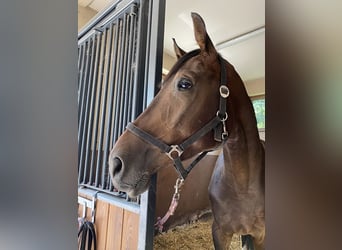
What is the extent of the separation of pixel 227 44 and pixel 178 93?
0.39 meters

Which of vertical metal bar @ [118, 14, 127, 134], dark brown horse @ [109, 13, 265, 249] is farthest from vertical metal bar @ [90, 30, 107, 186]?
dark brown horse @ [109, 13, 265, 249]

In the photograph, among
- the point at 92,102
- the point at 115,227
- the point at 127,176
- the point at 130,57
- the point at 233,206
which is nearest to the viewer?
the point at 127,176

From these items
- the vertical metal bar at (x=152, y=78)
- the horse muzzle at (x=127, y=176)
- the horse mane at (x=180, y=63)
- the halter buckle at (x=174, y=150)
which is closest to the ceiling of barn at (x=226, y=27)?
the vertical metal bar at (x=152, y=78)

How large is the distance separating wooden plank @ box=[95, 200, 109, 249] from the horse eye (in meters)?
0.69

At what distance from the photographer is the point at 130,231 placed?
0.85 metres

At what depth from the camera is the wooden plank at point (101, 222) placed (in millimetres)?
979

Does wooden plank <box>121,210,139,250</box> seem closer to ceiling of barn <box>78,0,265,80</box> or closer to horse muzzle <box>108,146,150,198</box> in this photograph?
horse muzzle <box>108,146,150,198</box>

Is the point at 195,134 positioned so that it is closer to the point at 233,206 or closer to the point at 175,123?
the point at 175,123

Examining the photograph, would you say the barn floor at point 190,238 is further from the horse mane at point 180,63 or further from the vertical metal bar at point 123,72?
the horse mane at point 180,63

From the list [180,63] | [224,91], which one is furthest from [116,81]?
[224,91]

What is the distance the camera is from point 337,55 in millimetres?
213

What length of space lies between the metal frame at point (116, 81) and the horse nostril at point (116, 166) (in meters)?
0.25

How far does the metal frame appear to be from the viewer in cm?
86

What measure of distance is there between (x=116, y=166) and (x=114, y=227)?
49 cm
